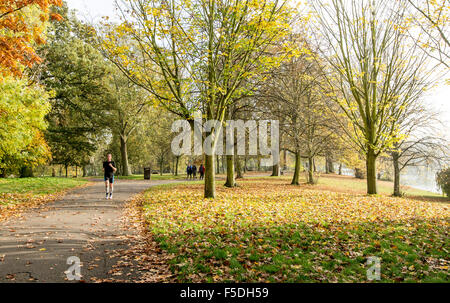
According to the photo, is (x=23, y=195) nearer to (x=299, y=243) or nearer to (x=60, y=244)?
(x=60, y=244)

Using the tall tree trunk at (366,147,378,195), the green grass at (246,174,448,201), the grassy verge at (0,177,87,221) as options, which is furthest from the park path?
the green grass at (246,174,448,201)

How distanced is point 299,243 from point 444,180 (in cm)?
2252

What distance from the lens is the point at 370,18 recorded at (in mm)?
13773

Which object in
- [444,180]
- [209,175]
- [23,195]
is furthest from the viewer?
[444,180]

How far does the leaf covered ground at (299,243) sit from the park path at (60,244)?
3.60ft

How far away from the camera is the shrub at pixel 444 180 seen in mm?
20859

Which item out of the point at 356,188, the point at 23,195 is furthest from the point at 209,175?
the point at 356,188

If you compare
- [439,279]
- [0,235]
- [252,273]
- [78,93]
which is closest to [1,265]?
[0,235]

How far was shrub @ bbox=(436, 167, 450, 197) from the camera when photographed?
68.4ft

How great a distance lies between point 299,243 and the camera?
19.1ft

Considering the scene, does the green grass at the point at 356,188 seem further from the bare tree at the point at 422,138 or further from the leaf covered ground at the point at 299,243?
the leaf covered ground at the point at 299,243

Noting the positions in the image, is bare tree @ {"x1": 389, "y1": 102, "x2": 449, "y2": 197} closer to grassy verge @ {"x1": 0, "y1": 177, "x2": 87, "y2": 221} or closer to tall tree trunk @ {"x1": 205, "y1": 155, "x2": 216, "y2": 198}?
tall tree trunk @ {"x1": 205, "y1": 155, "x2": 216, "y2": 198}

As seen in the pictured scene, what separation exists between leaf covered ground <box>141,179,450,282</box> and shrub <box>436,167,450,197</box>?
52.6ft

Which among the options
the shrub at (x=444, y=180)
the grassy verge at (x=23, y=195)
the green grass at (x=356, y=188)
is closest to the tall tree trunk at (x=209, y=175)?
the grassy verge at (x=23, y=195)
